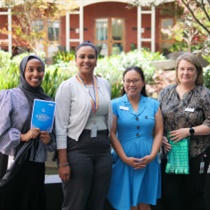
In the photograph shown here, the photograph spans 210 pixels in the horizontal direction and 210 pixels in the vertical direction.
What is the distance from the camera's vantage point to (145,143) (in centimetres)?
384

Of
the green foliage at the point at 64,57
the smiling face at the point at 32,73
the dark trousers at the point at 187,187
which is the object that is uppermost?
the green foliage at the point at 64,57

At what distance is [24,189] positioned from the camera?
11.7 feet

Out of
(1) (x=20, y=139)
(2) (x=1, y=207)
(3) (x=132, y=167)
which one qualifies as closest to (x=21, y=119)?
(1) (x=20, y=139)

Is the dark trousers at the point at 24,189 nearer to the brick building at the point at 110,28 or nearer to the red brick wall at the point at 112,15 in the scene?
the brick building at the point at 110,28

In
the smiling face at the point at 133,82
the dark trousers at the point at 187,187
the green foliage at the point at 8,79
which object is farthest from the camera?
the green foliage at the point at 8,79

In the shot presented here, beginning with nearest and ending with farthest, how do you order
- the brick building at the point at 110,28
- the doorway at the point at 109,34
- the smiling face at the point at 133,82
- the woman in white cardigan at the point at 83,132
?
the woman in white cardigan at the point at 83,132 < the smiling face at the point at 133,82 < the brick building at the point at 110,28 < the doorway at the point at 109,34

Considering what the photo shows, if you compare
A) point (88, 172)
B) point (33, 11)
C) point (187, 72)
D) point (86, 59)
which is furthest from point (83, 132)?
point (33, 11)

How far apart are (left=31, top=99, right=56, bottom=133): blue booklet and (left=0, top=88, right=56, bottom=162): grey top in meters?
0.12

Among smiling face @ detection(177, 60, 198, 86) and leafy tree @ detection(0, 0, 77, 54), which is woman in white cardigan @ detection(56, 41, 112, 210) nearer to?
smiling face @ detection(177, 60, 198, 86)

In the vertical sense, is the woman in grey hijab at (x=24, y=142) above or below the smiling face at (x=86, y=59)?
below

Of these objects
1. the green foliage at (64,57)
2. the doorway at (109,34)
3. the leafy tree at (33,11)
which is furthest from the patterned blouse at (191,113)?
the doorway at (109,34)

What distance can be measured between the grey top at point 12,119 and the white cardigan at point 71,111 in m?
0.12

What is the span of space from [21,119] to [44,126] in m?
0.19

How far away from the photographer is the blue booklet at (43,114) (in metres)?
3.39
